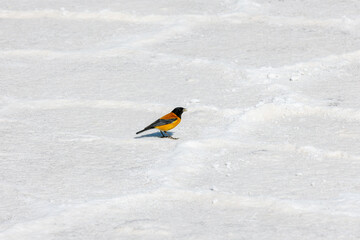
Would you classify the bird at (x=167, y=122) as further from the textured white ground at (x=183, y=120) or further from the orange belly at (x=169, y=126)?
the textured white ground at (x=183, y=120)

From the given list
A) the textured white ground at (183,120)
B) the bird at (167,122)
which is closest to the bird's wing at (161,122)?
the bird at (167,122)

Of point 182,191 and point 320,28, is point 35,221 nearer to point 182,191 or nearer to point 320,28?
point 182,191

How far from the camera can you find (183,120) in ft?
13.1

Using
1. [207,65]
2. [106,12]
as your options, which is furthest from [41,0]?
[207,65]

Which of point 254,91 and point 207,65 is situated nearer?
point 254,91

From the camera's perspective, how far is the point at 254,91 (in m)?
4.25

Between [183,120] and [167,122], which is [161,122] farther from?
[183,120]

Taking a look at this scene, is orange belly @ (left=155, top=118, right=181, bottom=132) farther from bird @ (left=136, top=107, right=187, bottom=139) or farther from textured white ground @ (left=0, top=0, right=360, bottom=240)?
textured white ground @ (left=0, top=0, right=360, bottom=240)

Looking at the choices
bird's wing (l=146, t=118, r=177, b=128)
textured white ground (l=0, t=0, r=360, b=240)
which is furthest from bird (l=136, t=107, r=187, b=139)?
textured white ground (l=0, t=0, r=360, b=240)

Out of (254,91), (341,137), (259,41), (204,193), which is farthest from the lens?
(259,41)

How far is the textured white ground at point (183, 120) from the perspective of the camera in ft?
9.06

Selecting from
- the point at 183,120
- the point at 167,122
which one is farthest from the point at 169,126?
the point at 183,120

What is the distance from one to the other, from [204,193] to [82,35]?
2.88 metres

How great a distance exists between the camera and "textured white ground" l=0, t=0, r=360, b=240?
2.76 metres
